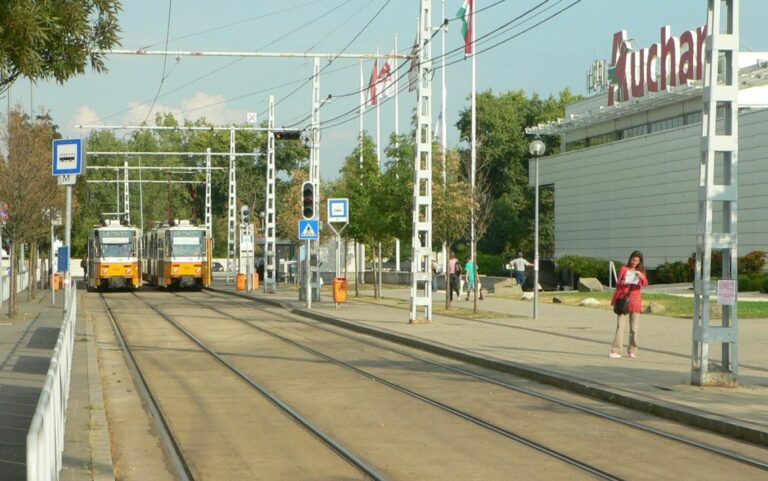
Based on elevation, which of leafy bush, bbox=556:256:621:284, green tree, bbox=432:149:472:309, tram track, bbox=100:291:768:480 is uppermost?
green tree, bbox=432:149:472:309

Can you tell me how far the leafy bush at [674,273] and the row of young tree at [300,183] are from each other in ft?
30.9

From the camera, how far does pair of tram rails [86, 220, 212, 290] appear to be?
57656 millimetres

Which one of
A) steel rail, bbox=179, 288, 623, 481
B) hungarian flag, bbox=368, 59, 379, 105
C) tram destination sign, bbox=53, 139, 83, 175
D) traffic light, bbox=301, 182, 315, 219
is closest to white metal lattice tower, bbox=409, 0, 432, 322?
steel rail, bbox=179, 288, 623, 481

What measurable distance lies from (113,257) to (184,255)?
3.71 metres

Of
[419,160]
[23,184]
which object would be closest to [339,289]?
[419,160]

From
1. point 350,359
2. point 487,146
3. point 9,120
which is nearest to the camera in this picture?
point 350,359

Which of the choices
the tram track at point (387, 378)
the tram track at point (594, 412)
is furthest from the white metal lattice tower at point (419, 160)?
the tram track at point (594, 412)

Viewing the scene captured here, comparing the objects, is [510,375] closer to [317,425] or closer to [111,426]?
[317,425]

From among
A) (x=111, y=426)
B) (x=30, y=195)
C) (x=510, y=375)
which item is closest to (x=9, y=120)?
(x=30, y=195)

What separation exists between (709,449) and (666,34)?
49.0 metres

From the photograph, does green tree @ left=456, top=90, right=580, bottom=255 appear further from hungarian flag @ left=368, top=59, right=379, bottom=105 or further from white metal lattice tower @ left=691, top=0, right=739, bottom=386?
white metal lattice tower @ left=691, top=0, right=739, bottom=386

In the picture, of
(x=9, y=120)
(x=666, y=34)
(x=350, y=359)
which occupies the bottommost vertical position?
(x=350, y=359)

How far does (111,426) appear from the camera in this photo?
12.4m

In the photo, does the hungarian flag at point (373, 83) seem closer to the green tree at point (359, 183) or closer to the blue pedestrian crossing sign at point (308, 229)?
the green tree at point (359, 183)
